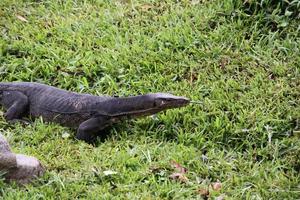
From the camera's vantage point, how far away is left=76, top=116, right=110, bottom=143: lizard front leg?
572 cm

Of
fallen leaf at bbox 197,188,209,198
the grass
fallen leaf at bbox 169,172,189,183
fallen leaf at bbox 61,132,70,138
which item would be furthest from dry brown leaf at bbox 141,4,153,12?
fallen leaf at bbox 197,188,209,198

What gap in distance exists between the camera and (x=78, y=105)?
5.98 m

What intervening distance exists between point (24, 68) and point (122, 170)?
7.34 feet

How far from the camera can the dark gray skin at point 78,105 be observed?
5715 millimetres

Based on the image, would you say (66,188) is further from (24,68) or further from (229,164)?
(24,68)

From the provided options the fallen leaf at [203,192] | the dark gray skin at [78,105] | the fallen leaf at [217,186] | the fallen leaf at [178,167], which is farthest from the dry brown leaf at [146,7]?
the fallen leaf at [203,192]

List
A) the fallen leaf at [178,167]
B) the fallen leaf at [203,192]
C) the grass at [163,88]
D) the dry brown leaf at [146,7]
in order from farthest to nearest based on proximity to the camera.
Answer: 1. the dry brown leaf at [146,7]
2. the fallen leaf at [178,167]
3. the grass at [163,88]
4. the fallen leaf at [203,192]

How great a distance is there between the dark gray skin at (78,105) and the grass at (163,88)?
0.43 feet

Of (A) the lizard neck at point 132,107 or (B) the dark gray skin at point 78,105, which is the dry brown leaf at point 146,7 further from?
(A) the lizard neck at point 132,107

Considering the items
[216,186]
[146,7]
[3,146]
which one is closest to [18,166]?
[3,146]

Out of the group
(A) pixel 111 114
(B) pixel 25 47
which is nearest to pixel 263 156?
(A) pixel 111 114

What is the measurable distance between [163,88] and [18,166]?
6.63 feet

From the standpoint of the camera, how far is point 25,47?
23.3 ft

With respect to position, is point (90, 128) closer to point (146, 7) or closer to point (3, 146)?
point (3, 146)
